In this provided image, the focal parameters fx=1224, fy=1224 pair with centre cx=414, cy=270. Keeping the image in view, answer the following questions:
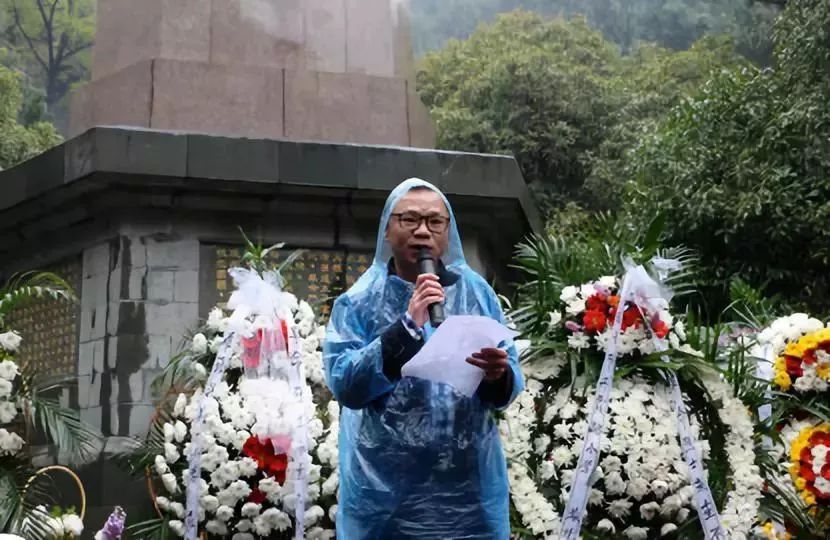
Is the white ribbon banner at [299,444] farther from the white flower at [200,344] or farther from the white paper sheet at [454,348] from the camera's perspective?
the white paper sheet at [454,348]

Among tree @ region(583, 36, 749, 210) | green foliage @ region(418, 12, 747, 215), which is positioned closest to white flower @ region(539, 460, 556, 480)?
tree @ region(583, 36, 749, 210)

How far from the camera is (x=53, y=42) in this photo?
135ft

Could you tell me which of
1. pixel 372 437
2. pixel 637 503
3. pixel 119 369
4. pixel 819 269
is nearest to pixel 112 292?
pixel 119 369

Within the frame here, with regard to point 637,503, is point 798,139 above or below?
above

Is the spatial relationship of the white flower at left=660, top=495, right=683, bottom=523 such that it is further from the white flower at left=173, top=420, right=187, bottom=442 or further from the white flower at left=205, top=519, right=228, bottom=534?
the white flower at left=173, top=420, right=187, bottom=442

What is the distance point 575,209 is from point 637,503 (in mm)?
19270

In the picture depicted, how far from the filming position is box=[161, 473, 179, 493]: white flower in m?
5.98

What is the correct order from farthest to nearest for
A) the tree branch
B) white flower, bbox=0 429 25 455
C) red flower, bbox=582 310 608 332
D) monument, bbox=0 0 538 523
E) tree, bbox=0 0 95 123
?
tree, bbox=0 0 95 123, the tree branch, monument, bbox=0 0 538 523, white flower, bbox=0 429 25 455, red flower, bbox=582 310 608 332

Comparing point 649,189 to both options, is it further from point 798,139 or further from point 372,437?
point 372,437

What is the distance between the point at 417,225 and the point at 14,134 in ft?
80.2

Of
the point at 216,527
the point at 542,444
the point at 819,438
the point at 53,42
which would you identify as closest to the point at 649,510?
the point at 542,444

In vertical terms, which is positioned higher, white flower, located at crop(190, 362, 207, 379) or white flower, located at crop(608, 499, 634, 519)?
white flower, located at crop(190, 362, 207, 379)

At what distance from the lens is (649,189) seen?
17609 mm

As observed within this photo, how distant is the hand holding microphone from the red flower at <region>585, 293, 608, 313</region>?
2231 mm
